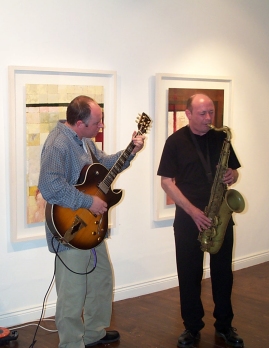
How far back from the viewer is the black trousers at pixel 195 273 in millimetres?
3371

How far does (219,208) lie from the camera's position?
11.2 feet

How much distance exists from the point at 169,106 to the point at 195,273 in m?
1.64

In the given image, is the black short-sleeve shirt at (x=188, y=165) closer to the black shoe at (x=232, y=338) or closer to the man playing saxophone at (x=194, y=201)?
the man playing saxophone at (x=194, y=201)

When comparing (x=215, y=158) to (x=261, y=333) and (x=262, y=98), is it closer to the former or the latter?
(x=261, y=333)

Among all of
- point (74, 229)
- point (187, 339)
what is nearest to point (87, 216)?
point (74, 229)

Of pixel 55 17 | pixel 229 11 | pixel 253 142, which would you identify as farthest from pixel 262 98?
pixel 55 17

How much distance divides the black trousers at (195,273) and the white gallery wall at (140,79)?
0.98 meters

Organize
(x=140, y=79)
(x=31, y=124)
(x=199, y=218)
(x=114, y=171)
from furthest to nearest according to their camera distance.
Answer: (x=140, y=79)
(x=31, y=124)
(x=199, y=218)
(x=114, y=171)

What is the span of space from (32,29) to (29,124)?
2.18 feet

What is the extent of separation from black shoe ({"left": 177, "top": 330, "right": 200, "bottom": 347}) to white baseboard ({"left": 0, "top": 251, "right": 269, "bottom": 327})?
0.98 meters

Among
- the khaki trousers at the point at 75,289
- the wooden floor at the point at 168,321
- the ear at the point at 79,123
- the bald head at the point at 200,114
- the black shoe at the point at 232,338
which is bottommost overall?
the wooden floor at the point at 168,321

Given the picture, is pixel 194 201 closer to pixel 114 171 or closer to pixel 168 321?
pixel 114 171

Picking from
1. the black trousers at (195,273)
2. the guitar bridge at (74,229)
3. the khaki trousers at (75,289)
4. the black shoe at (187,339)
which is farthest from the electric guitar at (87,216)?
the black shoe at (187,339)

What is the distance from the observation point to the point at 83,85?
3.87 meters
